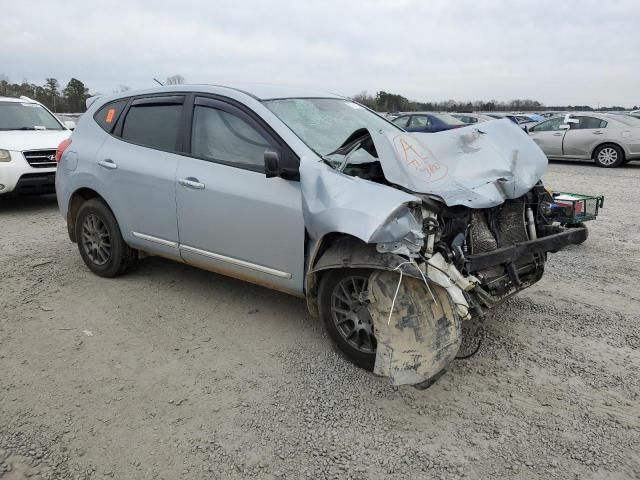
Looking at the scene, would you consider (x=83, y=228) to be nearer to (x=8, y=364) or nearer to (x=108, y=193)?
(x=108, y=193)

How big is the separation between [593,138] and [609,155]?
24.7 inches

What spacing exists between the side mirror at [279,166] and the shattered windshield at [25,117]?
729 centimetres

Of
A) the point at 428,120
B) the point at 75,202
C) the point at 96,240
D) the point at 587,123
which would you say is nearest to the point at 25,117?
the point at 75,202

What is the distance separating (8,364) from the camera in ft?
11.0

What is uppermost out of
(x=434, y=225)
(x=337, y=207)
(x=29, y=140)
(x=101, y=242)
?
(x=29, y=140)

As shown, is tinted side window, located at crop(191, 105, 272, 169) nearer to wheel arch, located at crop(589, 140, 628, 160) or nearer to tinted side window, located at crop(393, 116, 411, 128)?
wheel arch, located at crop(589, 140, 628, 160)

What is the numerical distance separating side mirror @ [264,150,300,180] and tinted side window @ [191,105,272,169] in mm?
222

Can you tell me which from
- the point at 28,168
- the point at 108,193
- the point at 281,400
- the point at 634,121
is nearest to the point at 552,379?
the point at 281,400

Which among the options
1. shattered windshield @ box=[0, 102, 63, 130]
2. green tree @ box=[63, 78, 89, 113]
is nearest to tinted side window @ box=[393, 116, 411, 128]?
shattered windshield @ box=[0, 102, 63, 130]

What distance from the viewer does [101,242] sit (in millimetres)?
4750

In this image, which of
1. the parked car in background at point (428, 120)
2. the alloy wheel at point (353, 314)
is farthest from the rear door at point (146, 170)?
the parked car in background at point (428, 120)

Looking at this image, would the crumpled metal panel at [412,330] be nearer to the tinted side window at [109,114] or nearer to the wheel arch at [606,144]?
the tinted side window at [109,114]

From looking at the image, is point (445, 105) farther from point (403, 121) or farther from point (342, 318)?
point (342, 318)

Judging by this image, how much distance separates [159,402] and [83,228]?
8.49ft
